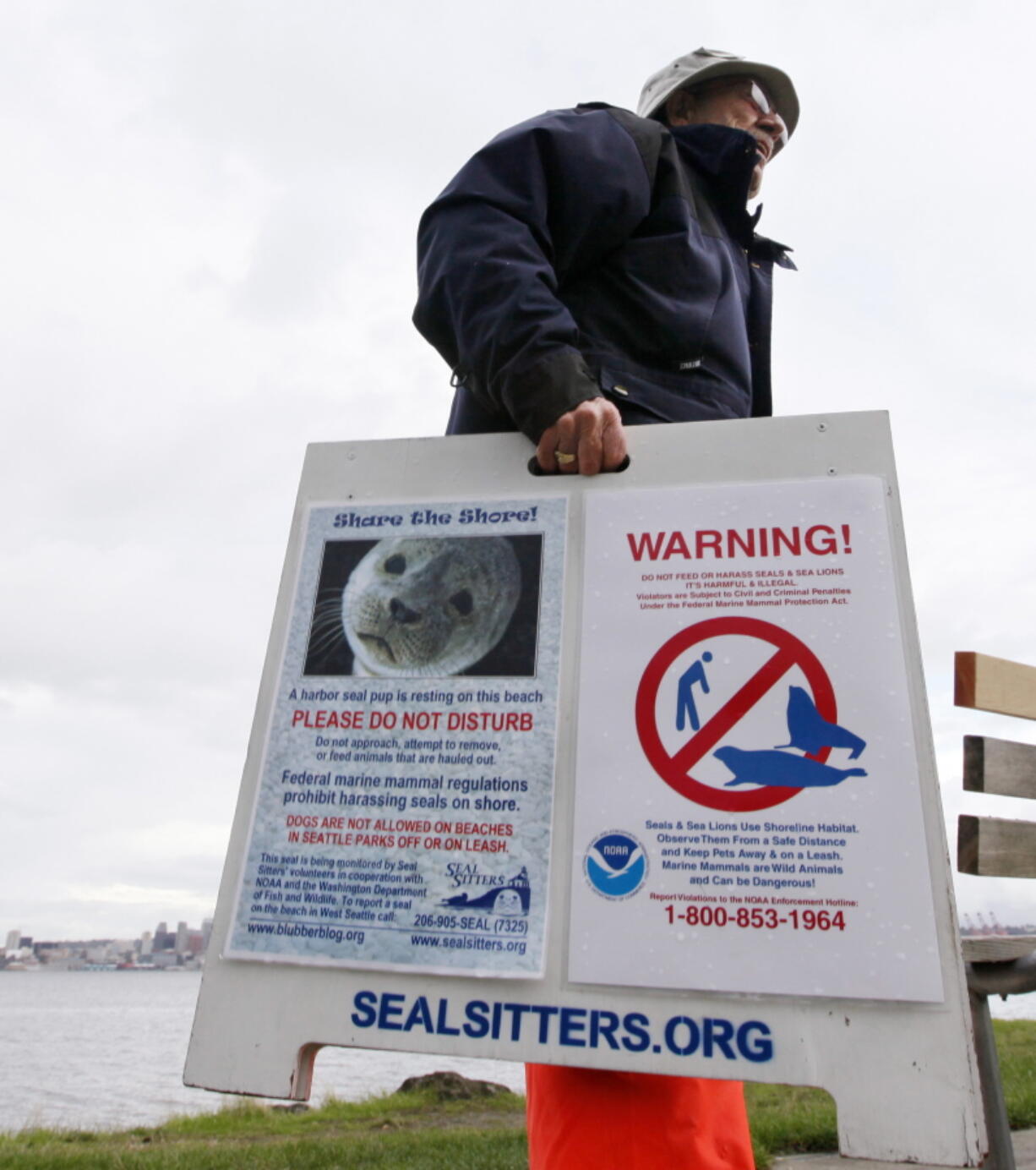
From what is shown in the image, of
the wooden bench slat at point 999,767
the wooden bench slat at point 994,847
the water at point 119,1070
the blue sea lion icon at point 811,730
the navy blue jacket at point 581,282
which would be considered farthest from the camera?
the water at point 119,1070

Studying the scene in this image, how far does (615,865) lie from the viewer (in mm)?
1149

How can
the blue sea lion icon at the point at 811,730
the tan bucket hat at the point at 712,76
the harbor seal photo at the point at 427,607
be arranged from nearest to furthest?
1. the blue sea lion icon at the point at 811,730
2. the harbor seal photo at the point at 427,607
3. the tan bucket hat at the point at 712,76

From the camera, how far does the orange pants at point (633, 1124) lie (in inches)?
44.6

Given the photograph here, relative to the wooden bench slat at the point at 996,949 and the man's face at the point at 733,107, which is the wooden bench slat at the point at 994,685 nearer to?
the wooden bench slat at the point at 996,949

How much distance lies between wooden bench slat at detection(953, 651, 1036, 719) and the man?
1.03 metres

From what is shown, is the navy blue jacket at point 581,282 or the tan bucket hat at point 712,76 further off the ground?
the tan bucket hat at point 712,76

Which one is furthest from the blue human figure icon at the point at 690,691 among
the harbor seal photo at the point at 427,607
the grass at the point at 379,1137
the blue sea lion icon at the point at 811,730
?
the grass at the point at 379,1137

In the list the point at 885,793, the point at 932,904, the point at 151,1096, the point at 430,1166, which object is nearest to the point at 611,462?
the point at 885,793

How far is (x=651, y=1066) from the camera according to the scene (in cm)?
106

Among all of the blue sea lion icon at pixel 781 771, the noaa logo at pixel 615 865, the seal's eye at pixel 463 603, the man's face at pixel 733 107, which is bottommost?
the noaa logo at pixel 615 865

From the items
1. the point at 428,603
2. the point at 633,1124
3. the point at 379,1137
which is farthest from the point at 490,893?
the point at 379,1137

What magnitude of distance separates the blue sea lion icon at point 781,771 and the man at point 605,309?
43cm

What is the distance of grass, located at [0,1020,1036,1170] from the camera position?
4.26 m

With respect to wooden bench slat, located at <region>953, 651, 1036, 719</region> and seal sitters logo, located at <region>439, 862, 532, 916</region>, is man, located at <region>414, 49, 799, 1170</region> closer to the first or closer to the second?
seal sitters logo, located at <region>439, 862, 532, 916</region>
